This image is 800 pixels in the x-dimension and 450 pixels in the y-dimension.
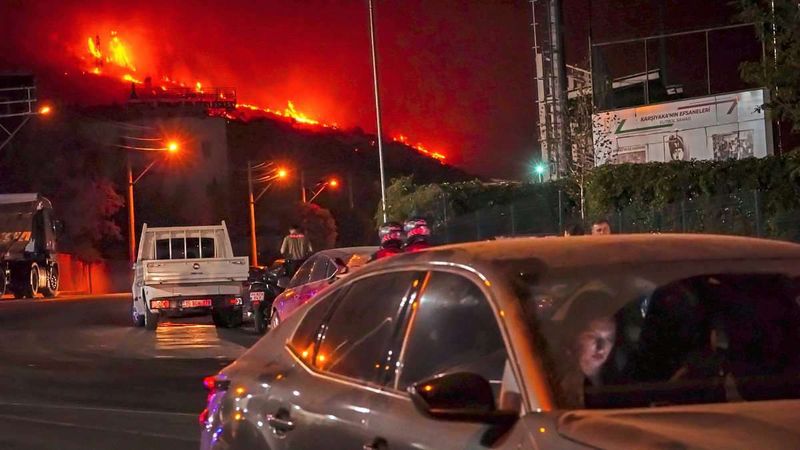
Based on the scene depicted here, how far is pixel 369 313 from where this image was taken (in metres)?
4.67

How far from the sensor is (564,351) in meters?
3.70

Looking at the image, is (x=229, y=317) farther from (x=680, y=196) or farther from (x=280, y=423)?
(x=280, y=423)

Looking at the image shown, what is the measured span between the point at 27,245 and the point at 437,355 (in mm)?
37133

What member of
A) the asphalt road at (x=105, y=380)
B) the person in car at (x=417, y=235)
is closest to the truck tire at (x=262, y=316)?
the asphalt road at (x=105, y=380)

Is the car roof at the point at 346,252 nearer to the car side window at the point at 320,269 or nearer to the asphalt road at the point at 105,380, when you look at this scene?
the car side window at the point at 320,269

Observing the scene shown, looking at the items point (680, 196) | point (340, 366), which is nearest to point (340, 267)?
point (340, 366)

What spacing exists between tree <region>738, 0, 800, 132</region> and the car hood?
11.4 metres

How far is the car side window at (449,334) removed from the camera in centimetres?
399

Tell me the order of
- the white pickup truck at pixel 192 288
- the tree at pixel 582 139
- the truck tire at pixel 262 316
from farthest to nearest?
the tree at pixel 582 139 < the white pickup truck at pixel 192 288 < the truck tire at pixel 262 316

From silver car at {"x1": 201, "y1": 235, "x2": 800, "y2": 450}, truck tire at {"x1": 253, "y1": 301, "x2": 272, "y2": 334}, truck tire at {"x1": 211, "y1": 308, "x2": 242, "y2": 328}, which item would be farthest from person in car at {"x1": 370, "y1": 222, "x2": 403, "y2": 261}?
truck tire at {"x1": 211, "y1": 308, "x2": 242, "y2": 328}

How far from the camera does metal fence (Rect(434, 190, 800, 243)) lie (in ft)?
64.6

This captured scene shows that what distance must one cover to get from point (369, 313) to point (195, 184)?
73185 mm

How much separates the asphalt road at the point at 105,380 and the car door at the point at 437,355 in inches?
229

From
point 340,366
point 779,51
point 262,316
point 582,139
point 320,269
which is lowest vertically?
point 262,316
